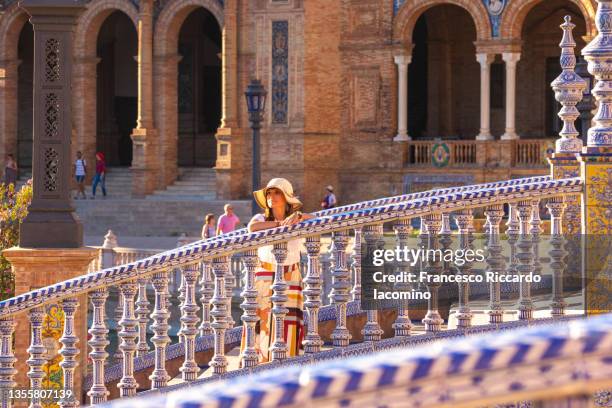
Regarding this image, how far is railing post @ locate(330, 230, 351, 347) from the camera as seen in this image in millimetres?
7918

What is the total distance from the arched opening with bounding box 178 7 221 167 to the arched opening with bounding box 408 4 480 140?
5.73 m

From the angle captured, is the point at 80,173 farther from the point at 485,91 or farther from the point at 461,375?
the point at 461,375

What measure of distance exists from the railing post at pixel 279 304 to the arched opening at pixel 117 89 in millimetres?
30360

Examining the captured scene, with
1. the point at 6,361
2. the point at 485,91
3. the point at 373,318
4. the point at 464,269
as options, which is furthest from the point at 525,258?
the point at 485,91

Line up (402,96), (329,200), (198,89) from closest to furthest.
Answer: (329,200) → (402,96) → (198,89)

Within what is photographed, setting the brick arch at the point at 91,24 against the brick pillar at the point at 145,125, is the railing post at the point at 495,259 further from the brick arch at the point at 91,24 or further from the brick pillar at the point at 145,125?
the brick arch at the point at 91,24

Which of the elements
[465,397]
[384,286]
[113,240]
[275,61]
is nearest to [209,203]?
[275,61]

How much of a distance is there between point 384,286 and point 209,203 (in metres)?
23.3

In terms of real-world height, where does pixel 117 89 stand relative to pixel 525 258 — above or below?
above

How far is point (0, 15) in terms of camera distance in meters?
35.4

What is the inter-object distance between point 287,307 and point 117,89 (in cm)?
3094

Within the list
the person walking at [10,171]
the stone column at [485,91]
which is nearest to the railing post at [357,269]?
the stone column at [485,91]

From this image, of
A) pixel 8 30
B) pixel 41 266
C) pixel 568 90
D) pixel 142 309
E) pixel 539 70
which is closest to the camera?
pixel 142 309

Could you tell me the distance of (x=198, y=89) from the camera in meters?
37.7
